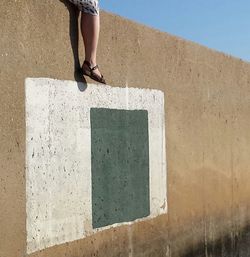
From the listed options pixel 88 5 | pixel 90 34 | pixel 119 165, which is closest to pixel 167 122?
pixel 119 165

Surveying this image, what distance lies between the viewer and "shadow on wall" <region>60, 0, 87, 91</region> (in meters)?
4.52

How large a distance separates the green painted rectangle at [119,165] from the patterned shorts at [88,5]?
Answer: 2.35 ft

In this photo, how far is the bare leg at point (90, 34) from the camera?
455cm

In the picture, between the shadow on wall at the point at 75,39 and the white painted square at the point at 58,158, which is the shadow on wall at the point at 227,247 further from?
the shadow on wall at the point at 75,39

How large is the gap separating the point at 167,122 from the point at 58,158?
1714 millimetres

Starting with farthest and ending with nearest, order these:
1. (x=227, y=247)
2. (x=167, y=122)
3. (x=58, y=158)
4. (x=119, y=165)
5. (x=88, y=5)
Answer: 1. (x=227, y=247)
2. (x=167, y=122)
3. (x=119, y=165)
4. (x=88, y=5)
5. (x=58, y=158)

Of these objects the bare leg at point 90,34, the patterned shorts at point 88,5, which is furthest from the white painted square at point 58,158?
the patterned shorts at point 88,5

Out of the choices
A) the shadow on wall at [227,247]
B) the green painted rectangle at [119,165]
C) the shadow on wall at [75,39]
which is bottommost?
the shadow on wall at [227,247]

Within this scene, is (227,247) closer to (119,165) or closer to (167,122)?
(167,122)

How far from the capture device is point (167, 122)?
5.77 metres

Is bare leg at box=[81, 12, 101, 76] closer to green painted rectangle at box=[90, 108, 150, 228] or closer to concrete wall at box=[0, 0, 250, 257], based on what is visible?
concrete wall at box=[0, 0, 250, 257]

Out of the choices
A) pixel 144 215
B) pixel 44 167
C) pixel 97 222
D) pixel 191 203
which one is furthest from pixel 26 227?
pixel 191 203

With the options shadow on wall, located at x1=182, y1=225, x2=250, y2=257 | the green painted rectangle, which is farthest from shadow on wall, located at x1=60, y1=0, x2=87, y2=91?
shadow on wall, located at x1=182, y1=225, x2=250, y2=257

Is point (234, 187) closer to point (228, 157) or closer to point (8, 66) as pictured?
point (228, 157)
